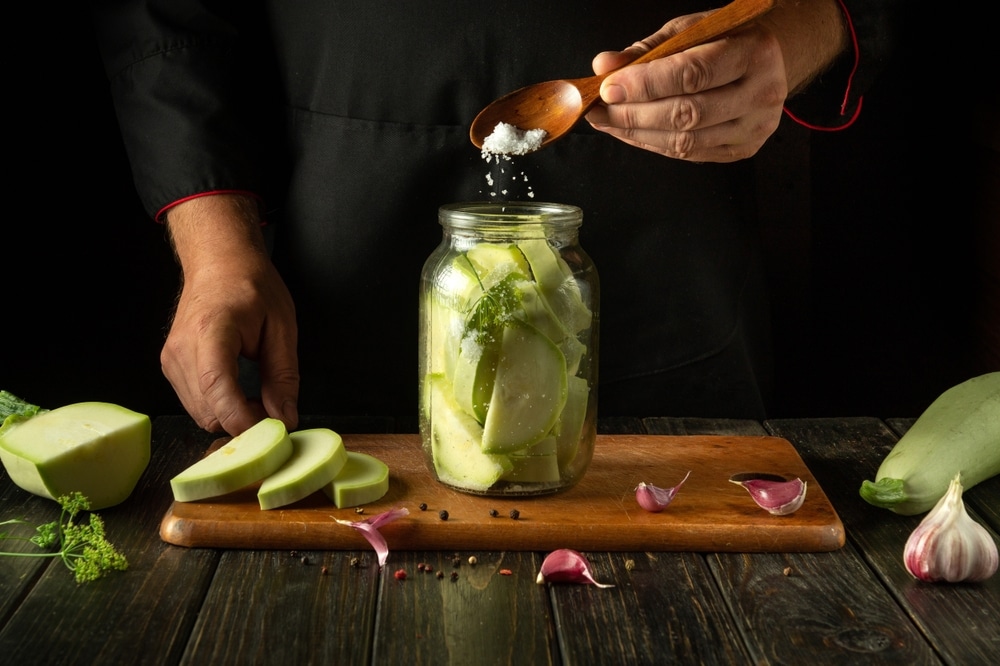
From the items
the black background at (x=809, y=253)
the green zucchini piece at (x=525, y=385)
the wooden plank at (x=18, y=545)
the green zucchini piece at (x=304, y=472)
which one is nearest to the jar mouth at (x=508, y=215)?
the green zucchini piece at (x=525, y=385)

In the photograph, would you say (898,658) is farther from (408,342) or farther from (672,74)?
(408,342)

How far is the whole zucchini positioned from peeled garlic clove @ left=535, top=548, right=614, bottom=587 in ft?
1.20

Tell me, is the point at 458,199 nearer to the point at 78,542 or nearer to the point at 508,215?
the point at 508,215

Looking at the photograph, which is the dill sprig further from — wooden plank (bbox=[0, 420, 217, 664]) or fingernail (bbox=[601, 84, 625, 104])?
wooden plank (bbox=[0, 420, 217, 664])

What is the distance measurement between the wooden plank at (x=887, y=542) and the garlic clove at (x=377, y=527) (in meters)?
0.44

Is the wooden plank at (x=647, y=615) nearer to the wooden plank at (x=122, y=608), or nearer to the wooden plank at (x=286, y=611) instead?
the wooden plank at (x=286, y=611)

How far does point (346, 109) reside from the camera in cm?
158

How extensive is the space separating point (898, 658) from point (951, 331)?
5.16ft

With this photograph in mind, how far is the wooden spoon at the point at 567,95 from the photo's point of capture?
1190mm

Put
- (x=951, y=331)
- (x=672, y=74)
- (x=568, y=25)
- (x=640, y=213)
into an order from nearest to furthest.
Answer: (x=672, y=74) → (x=568, y=25) → (x=640, y=213) → (x=951, y=331)

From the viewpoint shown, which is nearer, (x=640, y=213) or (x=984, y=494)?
(x=984, y=494)

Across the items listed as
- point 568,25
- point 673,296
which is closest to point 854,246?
point 673,296

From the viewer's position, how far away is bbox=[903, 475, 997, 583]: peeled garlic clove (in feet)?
3.33

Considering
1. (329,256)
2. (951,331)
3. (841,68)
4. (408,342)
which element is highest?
(841,68)
